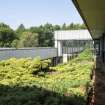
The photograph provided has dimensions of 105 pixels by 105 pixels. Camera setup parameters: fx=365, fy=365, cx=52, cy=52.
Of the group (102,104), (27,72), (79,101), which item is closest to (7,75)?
(27,72)

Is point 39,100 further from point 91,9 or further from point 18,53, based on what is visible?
point 18,53

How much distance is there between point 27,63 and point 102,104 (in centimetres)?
841

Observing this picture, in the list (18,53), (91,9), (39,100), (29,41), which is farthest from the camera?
(29,41)

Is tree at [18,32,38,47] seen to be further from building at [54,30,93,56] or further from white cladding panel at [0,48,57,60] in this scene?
white cladding panel at [0,48,57,60]

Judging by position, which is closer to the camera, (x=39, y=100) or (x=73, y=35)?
(x=39, y=100)

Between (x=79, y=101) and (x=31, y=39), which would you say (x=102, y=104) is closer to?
(x=79, y=101)

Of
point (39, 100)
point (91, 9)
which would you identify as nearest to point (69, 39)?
point (91, 9)

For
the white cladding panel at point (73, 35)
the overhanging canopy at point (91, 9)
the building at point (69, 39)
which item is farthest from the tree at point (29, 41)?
the overhanging canopy at point (91, 9)

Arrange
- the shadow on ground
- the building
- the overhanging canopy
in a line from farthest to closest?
the building
the overhanging canopy
the shadow on ground

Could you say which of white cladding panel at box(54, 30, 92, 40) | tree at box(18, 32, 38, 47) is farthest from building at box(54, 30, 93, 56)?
tree at box(18, 32, 38, 47)

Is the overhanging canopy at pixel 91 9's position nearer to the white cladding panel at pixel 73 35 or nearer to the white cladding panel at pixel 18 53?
the white cladding panel at pixel 18 53

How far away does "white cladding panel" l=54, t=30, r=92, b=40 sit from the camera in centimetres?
5697

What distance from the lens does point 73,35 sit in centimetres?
5797

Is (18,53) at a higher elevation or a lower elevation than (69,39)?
lower
